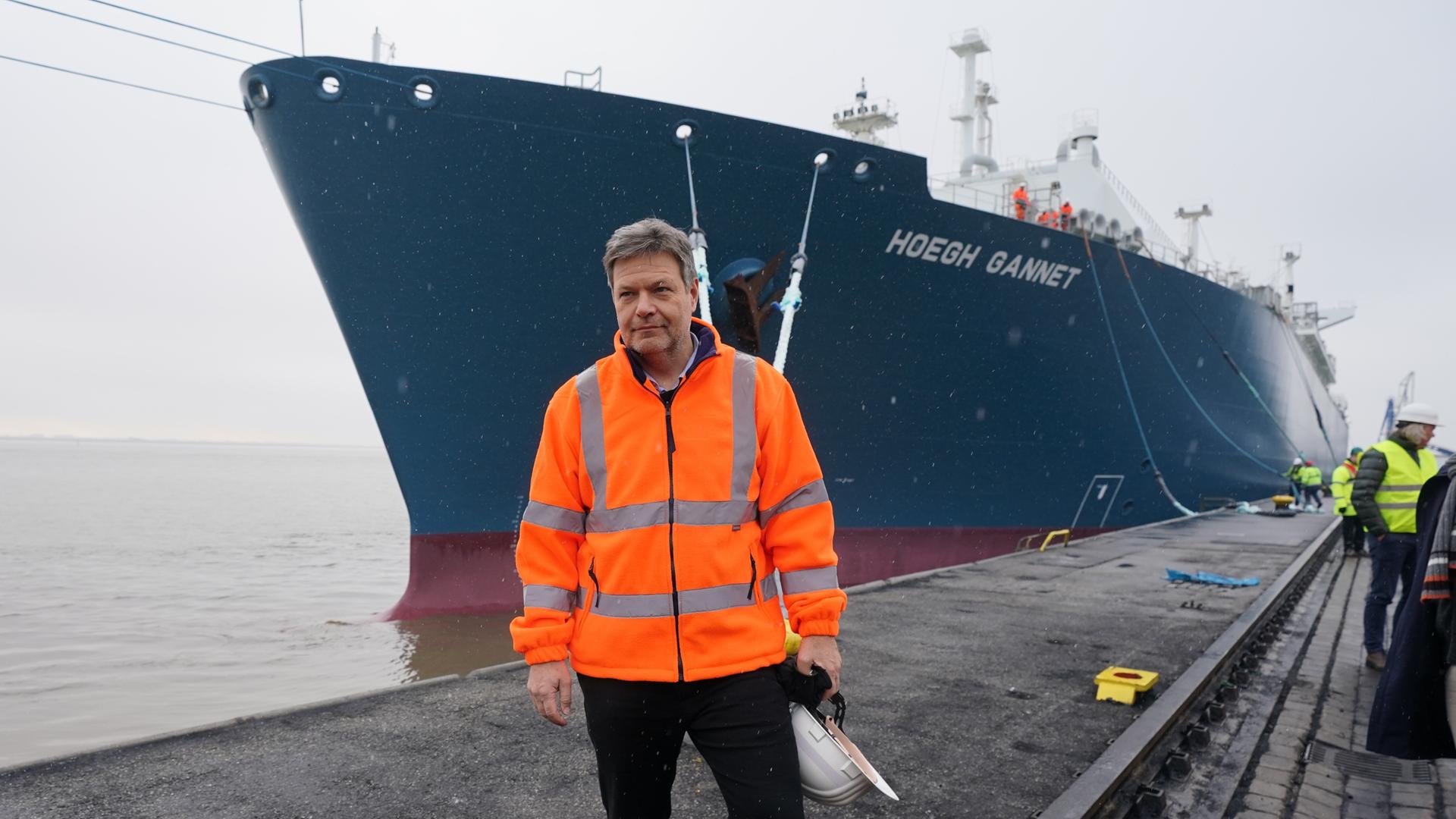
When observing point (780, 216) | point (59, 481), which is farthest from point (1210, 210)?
point (59, 481)

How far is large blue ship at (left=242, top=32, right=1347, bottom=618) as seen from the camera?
303 inches

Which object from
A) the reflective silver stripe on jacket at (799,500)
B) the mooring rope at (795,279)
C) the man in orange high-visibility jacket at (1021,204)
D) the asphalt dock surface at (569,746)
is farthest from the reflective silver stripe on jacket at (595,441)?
the man in orange high-visibility jacket at (1021,204)

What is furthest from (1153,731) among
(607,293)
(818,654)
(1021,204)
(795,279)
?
(1021,204)

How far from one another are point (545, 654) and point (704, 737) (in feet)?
1.24

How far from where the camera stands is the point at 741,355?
205 centimetres

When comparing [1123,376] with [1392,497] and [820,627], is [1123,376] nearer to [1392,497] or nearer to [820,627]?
[1392,497]

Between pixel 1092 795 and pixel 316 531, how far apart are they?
86.7 feet

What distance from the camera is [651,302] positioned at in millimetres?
1883

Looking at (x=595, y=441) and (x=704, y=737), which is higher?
(x=595, y=441)

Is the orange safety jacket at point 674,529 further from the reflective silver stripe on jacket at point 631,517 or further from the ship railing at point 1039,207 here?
the ship railing at point 1039,207

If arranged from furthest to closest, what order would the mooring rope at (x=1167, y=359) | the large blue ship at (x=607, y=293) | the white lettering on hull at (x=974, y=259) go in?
1. the mooring rope at (x=1167, y=359)
2. the white lettering on hull at (x=974, y=259)
3. the large blue ship at (x=607, y=293)

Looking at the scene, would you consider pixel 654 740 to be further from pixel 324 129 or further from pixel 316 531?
pixel 316 531

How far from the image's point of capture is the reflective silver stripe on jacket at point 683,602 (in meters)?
1.85

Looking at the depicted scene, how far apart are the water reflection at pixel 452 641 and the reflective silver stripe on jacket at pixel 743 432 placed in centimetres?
698
